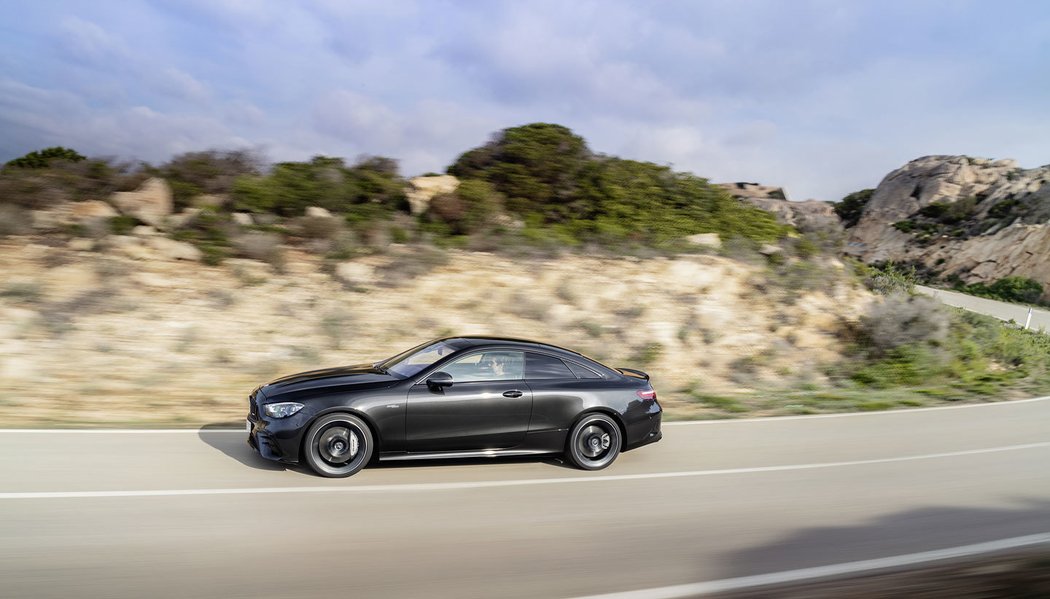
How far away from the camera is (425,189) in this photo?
18.0 m

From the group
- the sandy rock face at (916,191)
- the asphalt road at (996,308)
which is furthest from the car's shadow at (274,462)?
the sandy rock face at (916,191)

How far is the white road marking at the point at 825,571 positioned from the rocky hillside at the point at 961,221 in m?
36.4

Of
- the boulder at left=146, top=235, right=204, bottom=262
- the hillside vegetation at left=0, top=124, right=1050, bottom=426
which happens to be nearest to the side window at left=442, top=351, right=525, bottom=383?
the hillside vegetation at left=0, top=124, right=1050, bottom=426

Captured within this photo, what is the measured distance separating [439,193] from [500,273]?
3.15 meters

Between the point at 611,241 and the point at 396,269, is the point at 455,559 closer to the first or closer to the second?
the point at 396,269

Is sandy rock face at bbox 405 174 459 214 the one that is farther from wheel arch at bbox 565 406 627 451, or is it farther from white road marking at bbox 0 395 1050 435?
wheel arch at bbox 565 406 627 451

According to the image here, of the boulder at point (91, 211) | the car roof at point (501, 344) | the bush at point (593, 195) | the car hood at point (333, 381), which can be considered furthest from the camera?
the bush at point (593, 195)

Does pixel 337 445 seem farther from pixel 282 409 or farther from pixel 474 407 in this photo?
pixel 474 407

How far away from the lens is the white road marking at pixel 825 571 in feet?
14.9

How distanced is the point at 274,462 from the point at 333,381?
93 cm

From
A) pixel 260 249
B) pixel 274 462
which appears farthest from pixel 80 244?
pixel 274 462

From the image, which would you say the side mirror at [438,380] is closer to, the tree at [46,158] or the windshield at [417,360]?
the windshield at [417,360]

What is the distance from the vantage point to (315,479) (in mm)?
6617

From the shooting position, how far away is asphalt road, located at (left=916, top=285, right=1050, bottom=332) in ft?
91.4
